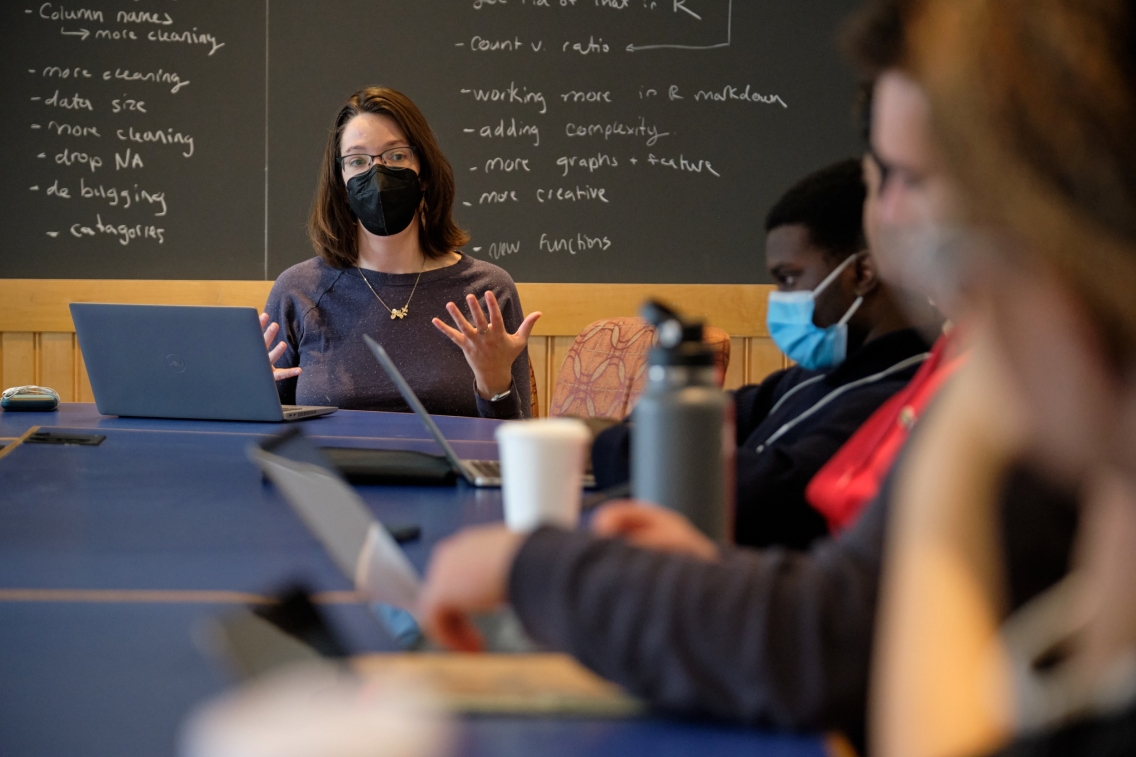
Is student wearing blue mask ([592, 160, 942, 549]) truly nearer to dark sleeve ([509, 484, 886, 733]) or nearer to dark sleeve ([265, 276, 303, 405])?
dark sleeve ([509, 484, 886, 733])

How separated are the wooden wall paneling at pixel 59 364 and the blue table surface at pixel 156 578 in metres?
1.69

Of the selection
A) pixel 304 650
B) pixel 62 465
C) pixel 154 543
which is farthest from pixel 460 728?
pixel 62 465

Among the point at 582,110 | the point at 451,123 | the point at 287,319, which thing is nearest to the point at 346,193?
the point at 287,319

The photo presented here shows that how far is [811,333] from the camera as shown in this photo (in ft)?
4.50

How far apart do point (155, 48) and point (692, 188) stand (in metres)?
1.71

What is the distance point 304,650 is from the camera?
0.63m

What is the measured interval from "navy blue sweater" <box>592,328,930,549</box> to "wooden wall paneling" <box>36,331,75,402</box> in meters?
2.57

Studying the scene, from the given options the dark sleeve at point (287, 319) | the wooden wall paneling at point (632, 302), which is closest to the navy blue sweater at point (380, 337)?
→ the dark sleeve at point (287, 319)

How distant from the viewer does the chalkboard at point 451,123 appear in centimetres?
325

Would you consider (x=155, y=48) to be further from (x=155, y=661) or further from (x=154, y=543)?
(x=155, y=661)

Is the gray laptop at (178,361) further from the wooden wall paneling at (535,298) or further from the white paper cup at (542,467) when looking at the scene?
the wooden wall paneling at (535,298)

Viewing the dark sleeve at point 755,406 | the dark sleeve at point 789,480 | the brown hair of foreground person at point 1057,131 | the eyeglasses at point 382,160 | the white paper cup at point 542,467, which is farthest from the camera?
the eyeglasses at point 382,160

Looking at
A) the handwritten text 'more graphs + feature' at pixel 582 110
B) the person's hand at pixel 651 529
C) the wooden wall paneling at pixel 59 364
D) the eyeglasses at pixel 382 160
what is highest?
the handwritten text 'more graphs + feature' at pixel 582 110

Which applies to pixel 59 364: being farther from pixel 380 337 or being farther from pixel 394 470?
pixel 394 470
